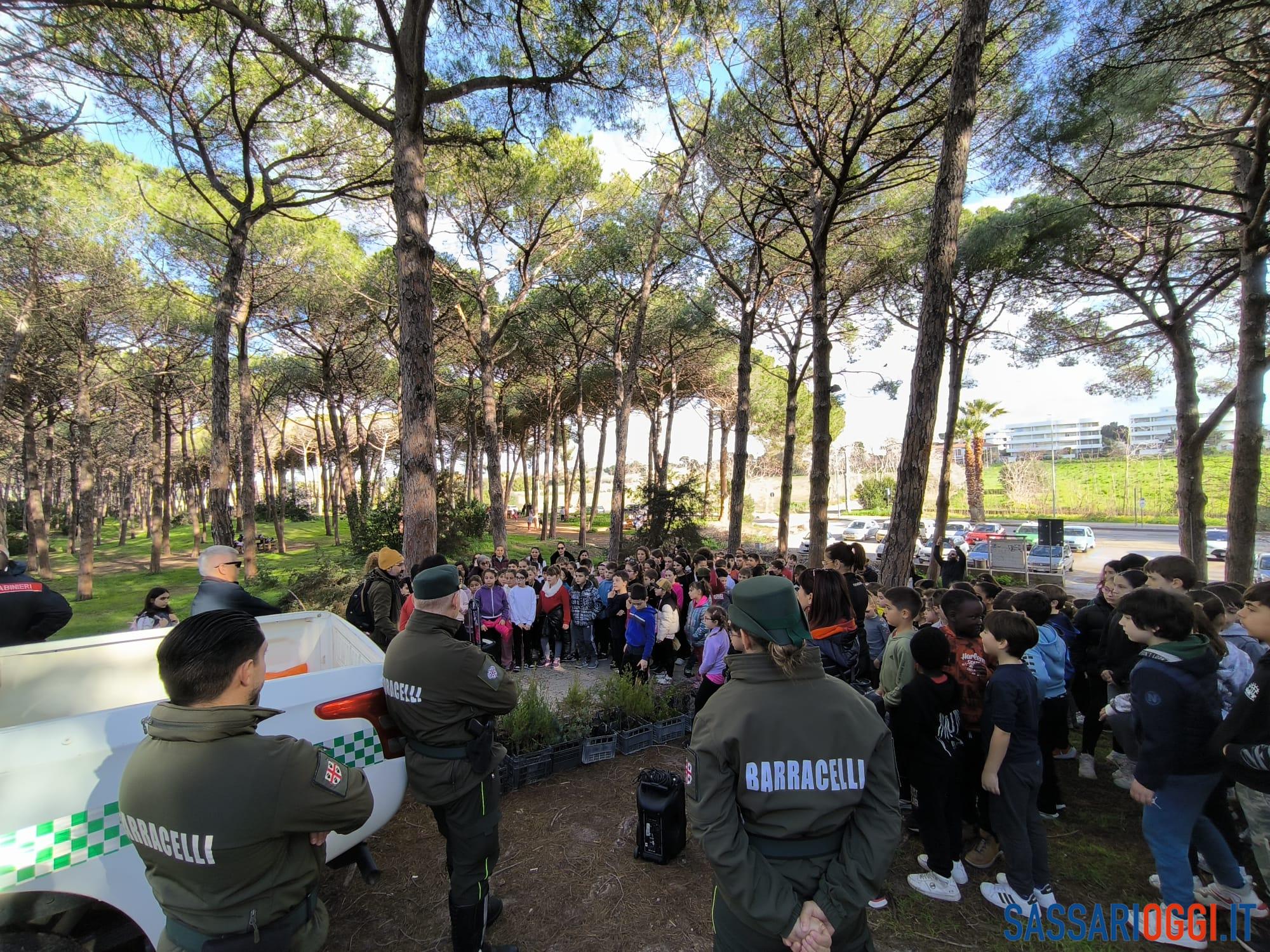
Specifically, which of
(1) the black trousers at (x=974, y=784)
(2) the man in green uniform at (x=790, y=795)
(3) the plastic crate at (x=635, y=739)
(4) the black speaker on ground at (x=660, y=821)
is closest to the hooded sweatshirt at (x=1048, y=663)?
(1) the black trousers at (x=974, y=784)

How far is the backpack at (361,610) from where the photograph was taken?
5320 millimetres

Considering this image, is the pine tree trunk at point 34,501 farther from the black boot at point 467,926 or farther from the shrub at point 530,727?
the black boot at point 467,926

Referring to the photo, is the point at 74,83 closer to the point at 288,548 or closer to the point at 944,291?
the point at 944,291

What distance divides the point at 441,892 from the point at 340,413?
21.4m

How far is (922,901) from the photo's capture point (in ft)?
9.67

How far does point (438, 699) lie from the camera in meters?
2.33

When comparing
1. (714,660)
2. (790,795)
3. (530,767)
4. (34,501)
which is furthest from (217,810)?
(34,501)

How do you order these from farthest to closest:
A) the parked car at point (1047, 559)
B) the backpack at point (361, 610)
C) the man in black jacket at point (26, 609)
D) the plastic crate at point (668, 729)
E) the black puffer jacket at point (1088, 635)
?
the parked car at point (1047, 559)
the backpack at point (361, 610)
the plastic crate at point (668, 729)
the black puffer jacket at point (1088, 635)
the man in black jacket at point (26, 609)

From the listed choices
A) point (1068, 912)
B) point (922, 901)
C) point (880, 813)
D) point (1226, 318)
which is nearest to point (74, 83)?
point (880, 813)

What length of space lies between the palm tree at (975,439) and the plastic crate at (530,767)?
99.7 feet

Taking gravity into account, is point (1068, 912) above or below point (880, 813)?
below

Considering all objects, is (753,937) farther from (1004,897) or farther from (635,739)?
(635,739)

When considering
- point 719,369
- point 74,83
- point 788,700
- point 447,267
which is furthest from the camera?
point 719,369

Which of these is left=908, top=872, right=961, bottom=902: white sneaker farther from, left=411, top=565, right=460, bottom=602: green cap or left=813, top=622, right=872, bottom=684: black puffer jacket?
left=411, top=565, right=460, bottom=602: green cap
